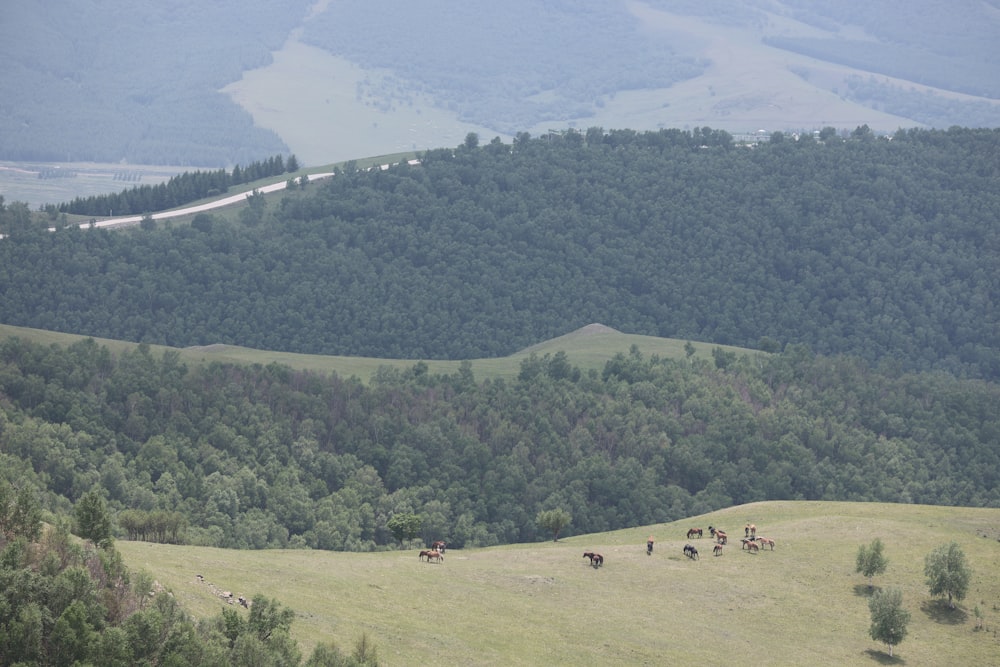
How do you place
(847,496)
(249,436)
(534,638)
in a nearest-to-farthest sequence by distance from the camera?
1. (534,638)
2. (249,436)
3. (847,496)

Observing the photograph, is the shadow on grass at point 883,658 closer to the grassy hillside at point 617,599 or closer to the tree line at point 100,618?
the grassy hillside at point 617,599

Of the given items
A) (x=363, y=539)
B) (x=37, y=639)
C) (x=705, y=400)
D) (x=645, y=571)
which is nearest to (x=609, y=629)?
(x=645, y=571)

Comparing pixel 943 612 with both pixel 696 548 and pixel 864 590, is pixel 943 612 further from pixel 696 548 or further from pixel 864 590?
pixel 696 548

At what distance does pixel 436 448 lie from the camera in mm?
169875

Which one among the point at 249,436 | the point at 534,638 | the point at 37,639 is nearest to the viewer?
the point at 37,639

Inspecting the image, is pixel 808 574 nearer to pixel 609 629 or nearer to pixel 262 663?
pixel 609 629

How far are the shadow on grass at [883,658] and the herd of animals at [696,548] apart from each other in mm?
16938

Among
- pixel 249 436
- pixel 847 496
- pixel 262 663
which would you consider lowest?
pixel 847 496

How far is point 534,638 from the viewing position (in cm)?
7681

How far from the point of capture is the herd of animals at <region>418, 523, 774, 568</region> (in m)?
91.8

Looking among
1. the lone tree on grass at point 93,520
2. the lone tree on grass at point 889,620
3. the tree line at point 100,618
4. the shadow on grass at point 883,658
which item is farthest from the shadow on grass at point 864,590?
the lone tree on grass at point 93,520

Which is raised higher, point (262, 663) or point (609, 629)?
point (262, 663)

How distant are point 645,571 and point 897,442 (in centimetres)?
10622

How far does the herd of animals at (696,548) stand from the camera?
91.8 m
